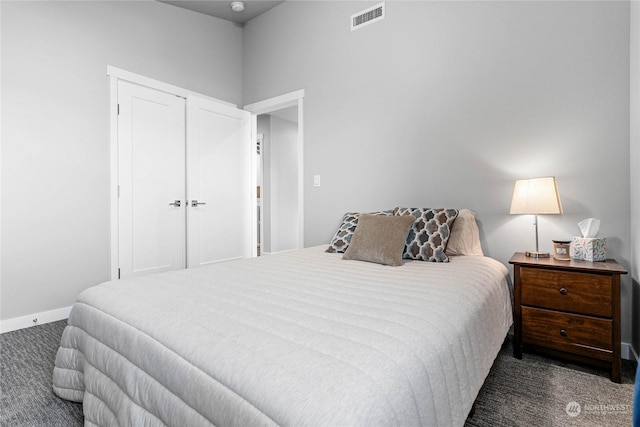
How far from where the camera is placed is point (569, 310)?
1845mm

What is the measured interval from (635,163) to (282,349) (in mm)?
2232

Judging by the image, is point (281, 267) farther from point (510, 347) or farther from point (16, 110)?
point (16, 110)

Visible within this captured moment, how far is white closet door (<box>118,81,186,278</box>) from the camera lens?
318 cm

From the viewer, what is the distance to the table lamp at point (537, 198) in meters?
1.99

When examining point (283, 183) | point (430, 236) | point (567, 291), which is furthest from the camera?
point (283, 183)

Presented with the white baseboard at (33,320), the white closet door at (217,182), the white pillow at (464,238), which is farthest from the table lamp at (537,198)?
the white baseboard at (33,320)

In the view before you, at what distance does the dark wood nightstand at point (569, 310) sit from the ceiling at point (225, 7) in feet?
12.3

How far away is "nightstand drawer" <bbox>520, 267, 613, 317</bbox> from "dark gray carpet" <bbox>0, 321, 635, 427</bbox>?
359 mm

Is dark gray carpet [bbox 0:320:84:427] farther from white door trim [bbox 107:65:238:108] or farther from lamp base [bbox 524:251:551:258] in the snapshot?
lamp base [bbox 524:251:551:258]

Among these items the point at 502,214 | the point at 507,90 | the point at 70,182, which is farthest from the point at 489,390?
the point at 70,182

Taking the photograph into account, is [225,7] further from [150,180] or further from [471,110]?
[471,110]

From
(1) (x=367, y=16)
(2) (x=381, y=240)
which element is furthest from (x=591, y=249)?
(1) (x=367, y=16)

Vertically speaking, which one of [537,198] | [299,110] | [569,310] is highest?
[299,110]

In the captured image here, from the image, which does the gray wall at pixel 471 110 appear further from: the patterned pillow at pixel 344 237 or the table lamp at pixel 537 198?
the patterned pillow at pixel 344 237
